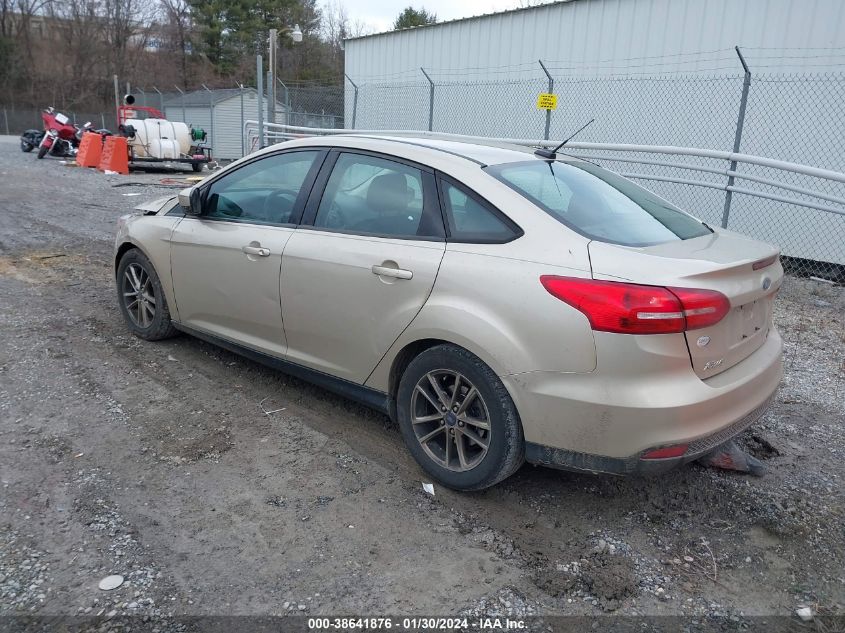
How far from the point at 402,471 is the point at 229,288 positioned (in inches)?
65.5

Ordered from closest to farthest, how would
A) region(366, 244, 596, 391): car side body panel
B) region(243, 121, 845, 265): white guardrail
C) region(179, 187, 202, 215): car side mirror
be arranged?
region(366, 244, 596, 391): car side body panel
region(179, 187, 202, 215): car side mirror
region(243, 121, 845, 265): white guardrail

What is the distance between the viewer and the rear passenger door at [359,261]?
11.0 ft

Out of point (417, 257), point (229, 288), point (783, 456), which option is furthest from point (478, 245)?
point (783, 456)

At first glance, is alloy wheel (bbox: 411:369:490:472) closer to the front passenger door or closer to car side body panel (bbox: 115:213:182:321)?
the front passenger door

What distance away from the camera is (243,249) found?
13.6 ft

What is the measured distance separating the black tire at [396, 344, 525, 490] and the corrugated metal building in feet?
87.3

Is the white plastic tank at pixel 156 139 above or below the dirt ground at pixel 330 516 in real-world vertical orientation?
above

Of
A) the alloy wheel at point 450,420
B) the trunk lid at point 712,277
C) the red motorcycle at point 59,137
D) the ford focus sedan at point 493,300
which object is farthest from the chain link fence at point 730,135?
the red motorcycle at point 59,137

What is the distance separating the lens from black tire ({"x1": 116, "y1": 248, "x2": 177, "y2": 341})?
195 inches

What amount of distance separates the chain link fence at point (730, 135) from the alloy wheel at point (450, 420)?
5.58m

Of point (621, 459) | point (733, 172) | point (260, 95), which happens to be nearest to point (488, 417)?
point (621, 459)

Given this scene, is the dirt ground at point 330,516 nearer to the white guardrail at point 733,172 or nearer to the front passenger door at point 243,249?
the front passenger door at point 243,249

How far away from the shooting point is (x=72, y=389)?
14.2 feet

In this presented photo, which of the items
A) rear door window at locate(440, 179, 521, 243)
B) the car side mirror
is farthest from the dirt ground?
rear door window at locate(440, 179, 521, 243)
